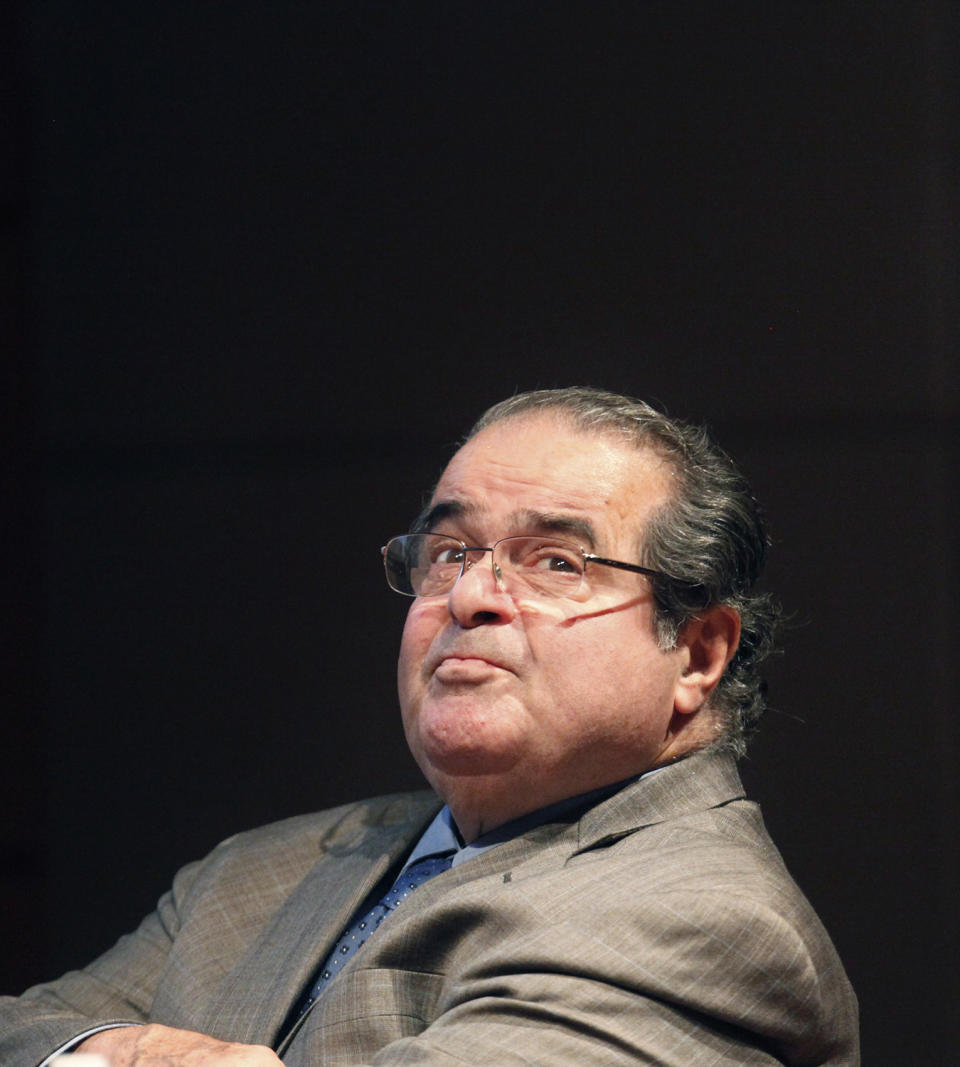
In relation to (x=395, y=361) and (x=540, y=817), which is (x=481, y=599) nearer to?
(x=540, y=817)

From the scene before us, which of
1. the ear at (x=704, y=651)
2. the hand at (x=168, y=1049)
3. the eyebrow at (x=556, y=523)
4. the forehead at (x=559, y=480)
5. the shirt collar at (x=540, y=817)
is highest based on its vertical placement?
the forehead at (x=559, y=480)

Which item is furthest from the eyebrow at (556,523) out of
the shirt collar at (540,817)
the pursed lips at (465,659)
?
the shirt collar at (540,817)

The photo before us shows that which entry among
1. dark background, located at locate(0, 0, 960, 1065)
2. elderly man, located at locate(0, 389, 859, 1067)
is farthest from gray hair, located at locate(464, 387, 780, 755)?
dark background, located at locate(0, 0, 960, 1065)

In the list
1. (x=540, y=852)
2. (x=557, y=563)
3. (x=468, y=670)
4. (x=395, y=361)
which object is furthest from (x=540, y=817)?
(x=395, y=361)

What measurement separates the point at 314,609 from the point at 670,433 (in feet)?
3.01

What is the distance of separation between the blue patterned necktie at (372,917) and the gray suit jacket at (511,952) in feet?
0.06

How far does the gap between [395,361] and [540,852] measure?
1.09m

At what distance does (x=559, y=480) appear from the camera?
1.78 meters

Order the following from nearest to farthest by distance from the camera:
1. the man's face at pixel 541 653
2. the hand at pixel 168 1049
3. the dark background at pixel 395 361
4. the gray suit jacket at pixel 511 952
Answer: the gray suit jacket at pixel 511 952, the hand at pixel 168 1049, the man's face at pixel 541 653, the dark background at pixel 395 361

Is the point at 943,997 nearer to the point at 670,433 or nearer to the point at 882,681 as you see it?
the point at 882,681

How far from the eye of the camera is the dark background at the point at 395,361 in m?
2.18

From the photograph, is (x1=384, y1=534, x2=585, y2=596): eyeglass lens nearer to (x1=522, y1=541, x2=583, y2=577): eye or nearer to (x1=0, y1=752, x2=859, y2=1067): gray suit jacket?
(x1=522, y1=541, x2=583, y2=577): eye

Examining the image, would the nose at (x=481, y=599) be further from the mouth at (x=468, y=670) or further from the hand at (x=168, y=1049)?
the hand at (x=168, y=1049)

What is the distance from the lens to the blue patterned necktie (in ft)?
5.84
